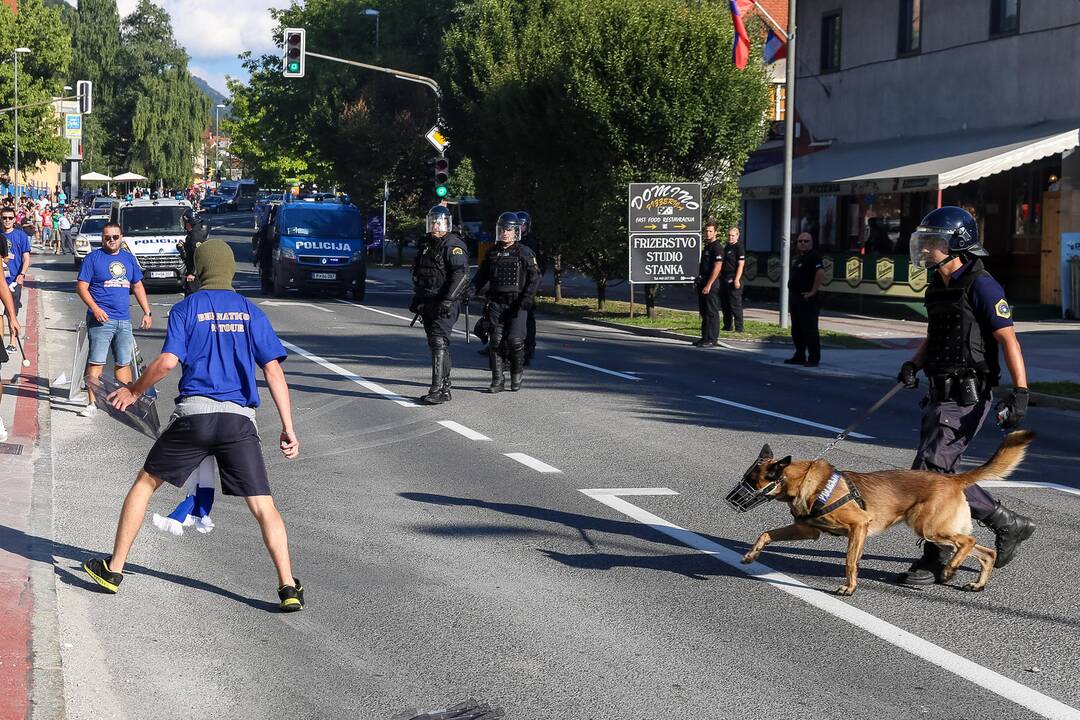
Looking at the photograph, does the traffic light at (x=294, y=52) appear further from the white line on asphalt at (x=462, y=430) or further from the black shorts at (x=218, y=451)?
the black shorts at (x=218, y=451)

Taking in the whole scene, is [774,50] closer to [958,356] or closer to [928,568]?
[958,356]

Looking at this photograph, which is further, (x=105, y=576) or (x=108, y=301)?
(x=108, y=301)

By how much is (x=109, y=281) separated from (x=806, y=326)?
9.56 m

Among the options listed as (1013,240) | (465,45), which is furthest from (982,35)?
(465,45)

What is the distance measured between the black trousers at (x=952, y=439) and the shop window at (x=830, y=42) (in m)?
28.1

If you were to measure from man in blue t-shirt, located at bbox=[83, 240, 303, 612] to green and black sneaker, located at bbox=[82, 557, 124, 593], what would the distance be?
0.35 meters

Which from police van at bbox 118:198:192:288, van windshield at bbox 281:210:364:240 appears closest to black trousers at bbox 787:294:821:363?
van windshield at bbox 281:210:364:240

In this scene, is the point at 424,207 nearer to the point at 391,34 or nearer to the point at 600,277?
the point at 391,34

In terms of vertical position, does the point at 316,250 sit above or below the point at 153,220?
below

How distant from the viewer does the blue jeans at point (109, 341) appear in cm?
1232

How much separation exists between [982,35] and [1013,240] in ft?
14.5

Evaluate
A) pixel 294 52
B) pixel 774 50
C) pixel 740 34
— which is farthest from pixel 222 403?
pixel 294 52

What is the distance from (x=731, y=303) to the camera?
875 inches

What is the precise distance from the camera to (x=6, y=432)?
10.6m
